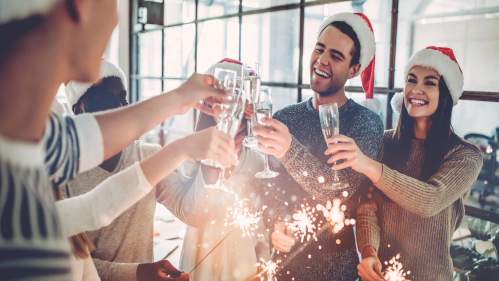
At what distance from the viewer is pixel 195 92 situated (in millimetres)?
886

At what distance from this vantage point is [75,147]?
25.9 inches

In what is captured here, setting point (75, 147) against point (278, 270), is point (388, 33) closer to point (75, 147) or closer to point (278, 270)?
point (278, 270)

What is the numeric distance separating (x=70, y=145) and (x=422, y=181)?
1.12m

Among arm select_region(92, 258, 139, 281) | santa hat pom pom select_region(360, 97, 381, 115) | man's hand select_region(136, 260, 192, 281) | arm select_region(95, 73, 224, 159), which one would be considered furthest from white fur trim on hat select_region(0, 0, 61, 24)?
santa hat pom pom select_region(360, 97, 381, 115)

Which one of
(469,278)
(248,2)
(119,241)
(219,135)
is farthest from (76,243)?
(248,2)

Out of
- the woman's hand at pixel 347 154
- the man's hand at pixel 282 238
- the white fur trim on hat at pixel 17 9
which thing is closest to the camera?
the white fur trim on hat at pixel 17 9

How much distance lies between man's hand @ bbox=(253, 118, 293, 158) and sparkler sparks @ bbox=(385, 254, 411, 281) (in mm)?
652

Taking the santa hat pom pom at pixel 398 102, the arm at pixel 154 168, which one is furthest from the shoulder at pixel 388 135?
the arm at pixel 154 168

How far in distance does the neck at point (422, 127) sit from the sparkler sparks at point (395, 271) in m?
0.49

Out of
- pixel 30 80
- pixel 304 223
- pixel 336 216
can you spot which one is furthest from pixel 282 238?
pixel 30 80

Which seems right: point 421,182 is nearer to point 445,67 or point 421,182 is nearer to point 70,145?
point 445,67

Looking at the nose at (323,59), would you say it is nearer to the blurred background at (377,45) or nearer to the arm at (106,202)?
the blurred background at (377,45)

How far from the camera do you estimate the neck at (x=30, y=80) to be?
1.36 ft

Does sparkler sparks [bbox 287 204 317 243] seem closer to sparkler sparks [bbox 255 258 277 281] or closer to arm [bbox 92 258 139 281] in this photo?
sparkler sparks [bbox 255 258 277 281]
